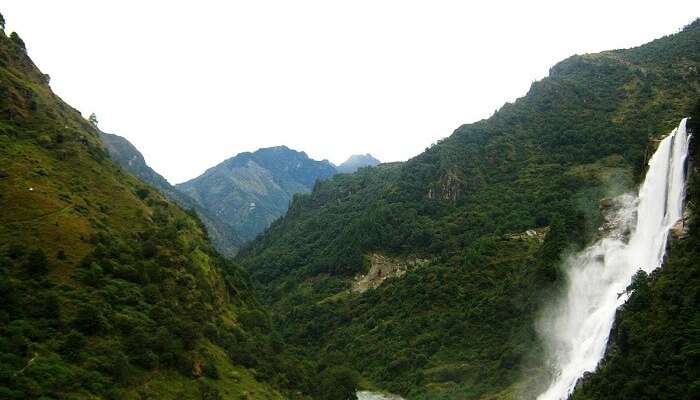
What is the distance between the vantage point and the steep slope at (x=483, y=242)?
95.6 m

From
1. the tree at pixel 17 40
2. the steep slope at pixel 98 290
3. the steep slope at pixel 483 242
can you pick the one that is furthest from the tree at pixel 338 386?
the tree at pixel 17 40

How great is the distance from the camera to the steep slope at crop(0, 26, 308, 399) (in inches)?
1925

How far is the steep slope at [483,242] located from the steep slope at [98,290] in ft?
103

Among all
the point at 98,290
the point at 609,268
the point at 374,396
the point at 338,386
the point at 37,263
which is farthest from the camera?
the point at 374,396

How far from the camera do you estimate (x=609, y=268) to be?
236ft

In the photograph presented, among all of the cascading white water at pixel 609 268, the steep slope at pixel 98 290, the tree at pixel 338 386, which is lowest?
the tree at pixel 338 386

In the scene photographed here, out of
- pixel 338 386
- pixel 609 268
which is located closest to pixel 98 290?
pixel 338 386

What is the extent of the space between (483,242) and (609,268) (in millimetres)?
58985

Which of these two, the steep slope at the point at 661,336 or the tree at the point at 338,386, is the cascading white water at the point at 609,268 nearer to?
the steep slope at the point at 661,336

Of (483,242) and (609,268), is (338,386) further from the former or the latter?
(483,242)

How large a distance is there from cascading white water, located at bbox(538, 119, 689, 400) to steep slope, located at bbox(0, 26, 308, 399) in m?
36.3

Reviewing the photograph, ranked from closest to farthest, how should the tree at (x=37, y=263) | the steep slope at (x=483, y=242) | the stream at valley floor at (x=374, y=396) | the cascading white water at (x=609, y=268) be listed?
the tree at (x=37, y=263) < the cascading white water at (x=609, y=268) < the steep slope at (x=483, y=242) < the stream at valley floor at (x=374, y=396)

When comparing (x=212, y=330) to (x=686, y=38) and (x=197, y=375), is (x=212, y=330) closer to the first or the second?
(x=197, y=375)

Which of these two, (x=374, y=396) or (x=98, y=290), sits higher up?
(x=98, y=290)
